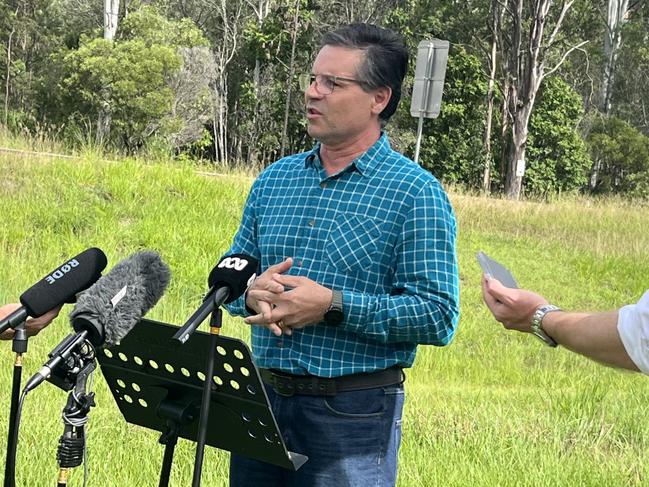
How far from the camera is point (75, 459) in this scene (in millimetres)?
2072

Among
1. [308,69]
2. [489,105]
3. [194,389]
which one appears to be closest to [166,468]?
[194,389]

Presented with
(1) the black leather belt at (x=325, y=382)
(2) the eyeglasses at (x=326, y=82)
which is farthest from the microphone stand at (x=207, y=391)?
(2) the eyeglasses at (x=326, y=82)

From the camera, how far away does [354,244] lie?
2936 millimetres

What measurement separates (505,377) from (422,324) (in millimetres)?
6198

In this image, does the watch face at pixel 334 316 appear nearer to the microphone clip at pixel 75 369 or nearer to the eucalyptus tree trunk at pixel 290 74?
the microphone clip at pixel 75 369

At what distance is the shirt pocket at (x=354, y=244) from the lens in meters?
2.93

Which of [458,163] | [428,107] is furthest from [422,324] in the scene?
[458,163]

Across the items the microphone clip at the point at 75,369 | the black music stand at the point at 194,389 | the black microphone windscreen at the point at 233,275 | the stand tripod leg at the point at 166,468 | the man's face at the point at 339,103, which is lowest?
the stand tripod leg at the point at 166,468

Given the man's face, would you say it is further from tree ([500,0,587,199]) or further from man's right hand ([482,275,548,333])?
tree ([500,0,587,199])

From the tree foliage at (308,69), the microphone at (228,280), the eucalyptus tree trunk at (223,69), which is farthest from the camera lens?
the eucalyptus tree trunk at (223,69)

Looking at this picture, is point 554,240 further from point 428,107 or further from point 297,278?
point 297,278

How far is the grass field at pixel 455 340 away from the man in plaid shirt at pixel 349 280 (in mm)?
2089

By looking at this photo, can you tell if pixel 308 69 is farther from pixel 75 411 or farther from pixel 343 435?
pixel 75 411

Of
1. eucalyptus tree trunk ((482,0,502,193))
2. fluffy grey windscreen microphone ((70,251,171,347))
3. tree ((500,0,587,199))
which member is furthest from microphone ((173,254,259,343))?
eucalyptus tree trunk ((482,0,502,193))
